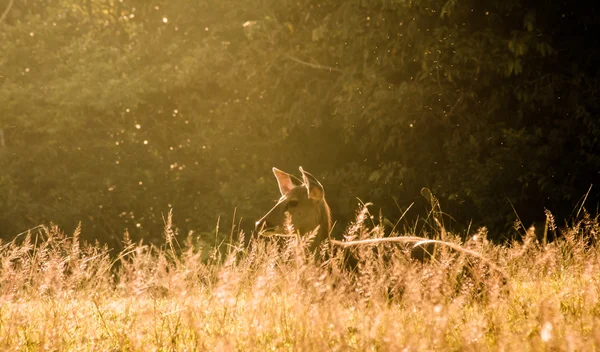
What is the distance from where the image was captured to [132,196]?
49.9 feet

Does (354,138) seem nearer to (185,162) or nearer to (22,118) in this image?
(185,162)

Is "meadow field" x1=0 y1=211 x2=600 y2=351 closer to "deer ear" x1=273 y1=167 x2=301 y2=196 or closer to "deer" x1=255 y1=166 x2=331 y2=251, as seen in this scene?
"deer" x1=255 y1=166 x2=331 y2=251

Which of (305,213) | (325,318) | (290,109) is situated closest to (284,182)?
(305,213)

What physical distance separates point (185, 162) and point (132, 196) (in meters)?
1.43

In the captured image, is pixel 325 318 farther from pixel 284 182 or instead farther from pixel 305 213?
pixel 284 182

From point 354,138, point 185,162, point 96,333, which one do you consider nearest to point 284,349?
point 96,333

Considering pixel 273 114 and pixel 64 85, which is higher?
pixel 64 85

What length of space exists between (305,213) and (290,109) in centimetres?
665

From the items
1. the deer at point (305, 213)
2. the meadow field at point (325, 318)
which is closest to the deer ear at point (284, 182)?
the deer at point (305, 213)

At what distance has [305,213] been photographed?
6.70 m

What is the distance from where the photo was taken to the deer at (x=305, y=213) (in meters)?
6.55

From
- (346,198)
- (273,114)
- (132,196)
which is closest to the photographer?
(346,198)

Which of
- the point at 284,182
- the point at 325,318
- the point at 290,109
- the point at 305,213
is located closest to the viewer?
the point at 325,318

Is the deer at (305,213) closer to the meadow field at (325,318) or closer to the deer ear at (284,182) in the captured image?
the deer ear at (284,182)
